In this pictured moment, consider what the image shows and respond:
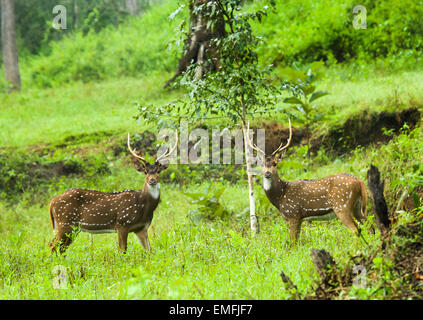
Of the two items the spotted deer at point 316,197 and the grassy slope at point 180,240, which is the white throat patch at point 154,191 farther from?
the spotted deer at point 316,197

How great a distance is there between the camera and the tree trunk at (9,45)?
2089cm

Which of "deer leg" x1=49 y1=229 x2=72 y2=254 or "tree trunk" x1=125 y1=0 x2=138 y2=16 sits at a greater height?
"tree trunk" x1=125 y1=0 x2=138 y2=16

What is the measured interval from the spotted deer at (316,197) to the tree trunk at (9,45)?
16133mm

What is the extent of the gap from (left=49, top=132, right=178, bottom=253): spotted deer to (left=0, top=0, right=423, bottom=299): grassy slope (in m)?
0.24

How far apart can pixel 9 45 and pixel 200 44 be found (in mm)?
10956

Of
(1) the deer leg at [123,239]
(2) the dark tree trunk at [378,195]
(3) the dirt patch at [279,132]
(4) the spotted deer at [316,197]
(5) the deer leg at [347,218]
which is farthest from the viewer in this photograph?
(3) the dirt patch at [279,132]

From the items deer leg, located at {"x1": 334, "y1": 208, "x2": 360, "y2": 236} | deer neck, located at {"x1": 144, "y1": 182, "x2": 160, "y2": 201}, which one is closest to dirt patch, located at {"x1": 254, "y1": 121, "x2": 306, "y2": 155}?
deer neck, located at {"x1": 144, "y1": 182, "x2": 160, "y2": 201}

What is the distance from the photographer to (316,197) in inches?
275

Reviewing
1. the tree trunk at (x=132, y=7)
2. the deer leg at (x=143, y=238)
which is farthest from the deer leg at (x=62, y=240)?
the tree trunk at (x=132, y=7)

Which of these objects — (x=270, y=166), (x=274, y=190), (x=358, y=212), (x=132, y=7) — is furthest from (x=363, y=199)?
(x=132, y=7)

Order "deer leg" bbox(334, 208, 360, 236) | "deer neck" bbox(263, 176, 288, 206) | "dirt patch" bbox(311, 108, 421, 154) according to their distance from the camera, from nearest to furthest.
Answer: "deer leg" bbox(334, 208, 360, 236) → "deer neck" bbox(263, 176, 288, 206) → "dirt patch" bbox(311, 108, 421, 154)

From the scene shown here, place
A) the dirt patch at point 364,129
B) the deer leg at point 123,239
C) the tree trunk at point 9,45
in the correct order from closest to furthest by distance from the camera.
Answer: the deer leg at point 123,239 < the dirt patch at point 364,129 < the tree trunk at point 9,45

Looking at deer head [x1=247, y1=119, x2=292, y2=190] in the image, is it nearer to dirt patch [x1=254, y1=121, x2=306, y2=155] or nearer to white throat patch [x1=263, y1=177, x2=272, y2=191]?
white throat patch [x1=263, y1=177, x2=272, y2=191]

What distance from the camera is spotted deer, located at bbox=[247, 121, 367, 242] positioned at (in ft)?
22.2
